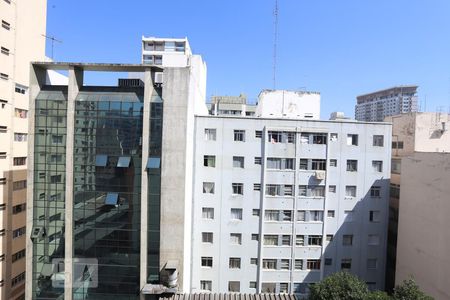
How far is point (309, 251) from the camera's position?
1086 inches

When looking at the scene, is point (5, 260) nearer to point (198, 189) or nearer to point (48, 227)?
Answer: point (48, 227)

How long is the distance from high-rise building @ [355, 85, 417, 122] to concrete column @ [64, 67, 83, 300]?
210ft

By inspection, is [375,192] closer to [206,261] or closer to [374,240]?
[374,240]

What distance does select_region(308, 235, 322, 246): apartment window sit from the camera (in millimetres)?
27688

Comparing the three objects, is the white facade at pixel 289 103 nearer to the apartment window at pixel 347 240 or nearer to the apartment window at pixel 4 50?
the apartment window at pixel 347 240

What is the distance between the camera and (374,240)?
2833 cm

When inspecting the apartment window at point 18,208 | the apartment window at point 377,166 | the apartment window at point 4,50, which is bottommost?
the apartment window at point 18,208

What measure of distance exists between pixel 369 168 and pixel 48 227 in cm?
2858

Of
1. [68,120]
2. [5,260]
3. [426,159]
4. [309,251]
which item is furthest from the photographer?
[309,251]

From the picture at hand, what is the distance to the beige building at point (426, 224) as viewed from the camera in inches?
820

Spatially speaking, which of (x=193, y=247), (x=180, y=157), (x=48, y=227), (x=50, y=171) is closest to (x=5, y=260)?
(x=48, y=227)

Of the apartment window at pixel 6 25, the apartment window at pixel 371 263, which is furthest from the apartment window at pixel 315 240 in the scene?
the apartment window at pixel 6 25

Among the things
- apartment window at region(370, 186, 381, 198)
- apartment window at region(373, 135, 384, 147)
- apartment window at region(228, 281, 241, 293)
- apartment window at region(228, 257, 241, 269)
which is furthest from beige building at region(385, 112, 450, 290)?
apartment window at region(228, 257, 241, 269)

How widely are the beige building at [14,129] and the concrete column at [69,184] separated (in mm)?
8175
